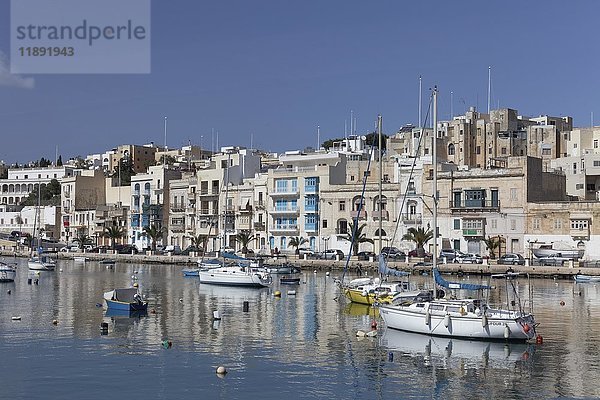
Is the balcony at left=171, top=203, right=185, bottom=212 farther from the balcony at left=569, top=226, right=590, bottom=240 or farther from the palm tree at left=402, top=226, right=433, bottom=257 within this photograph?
the balcony at left=569, top=226, right=590, bottom=240

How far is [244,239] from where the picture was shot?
88.2m

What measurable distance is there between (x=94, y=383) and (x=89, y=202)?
Answer: 9945 centimetres

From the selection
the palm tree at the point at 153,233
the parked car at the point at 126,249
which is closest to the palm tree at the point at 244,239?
the palm tree at the point at 153,233

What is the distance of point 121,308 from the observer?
38531 mm

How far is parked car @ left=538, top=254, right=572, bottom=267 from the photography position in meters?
67.9

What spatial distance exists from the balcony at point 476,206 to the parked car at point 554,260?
23.0 feet

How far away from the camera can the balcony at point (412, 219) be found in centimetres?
7962

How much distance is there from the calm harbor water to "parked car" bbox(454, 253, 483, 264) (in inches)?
1012

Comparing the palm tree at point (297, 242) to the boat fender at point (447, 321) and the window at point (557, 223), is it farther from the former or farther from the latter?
the boat fender at point (447, 321)

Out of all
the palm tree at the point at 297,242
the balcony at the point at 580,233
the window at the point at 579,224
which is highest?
the window at the point at 579,224

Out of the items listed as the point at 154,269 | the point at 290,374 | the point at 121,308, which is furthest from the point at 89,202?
the point at 290,374

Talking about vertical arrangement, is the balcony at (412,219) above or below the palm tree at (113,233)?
above

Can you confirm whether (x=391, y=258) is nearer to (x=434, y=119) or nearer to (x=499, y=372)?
(x=434, y=119)

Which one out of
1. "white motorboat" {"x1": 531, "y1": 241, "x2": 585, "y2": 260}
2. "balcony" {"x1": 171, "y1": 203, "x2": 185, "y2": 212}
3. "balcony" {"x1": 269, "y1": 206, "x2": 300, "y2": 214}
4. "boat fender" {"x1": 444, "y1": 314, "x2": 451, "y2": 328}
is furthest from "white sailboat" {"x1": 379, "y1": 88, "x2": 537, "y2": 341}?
"balcony" {"x1": 171, "y1": 203, "x2": 185, "y2": 212}
